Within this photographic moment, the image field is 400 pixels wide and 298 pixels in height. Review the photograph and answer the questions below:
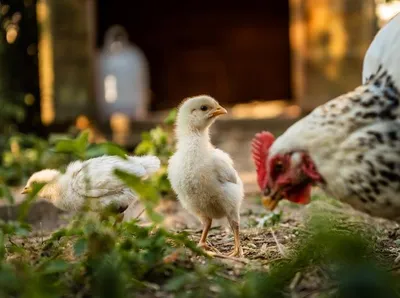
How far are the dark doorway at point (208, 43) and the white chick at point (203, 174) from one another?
849 cm

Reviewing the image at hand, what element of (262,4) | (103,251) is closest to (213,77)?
(262,4)

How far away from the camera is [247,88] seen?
12.2 m

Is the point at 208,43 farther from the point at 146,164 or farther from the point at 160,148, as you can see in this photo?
the point at 146,164

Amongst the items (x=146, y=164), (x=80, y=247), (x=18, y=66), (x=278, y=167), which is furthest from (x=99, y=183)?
(x=18, y=66)

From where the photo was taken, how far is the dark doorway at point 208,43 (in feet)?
39.4

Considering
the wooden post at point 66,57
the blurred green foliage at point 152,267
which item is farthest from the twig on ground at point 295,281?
the wooden post at point 66,57

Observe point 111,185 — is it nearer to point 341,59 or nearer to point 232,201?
point 232,201

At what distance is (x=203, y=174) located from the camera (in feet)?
10.7

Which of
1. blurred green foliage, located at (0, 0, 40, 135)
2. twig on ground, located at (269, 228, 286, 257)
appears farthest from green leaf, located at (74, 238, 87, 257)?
blurred green foliage, located at (0, 0, 40, 135)

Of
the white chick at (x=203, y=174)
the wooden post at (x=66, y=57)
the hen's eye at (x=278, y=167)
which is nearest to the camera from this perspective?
the hen's eye at (x=278, y=167)

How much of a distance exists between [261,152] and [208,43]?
933cm

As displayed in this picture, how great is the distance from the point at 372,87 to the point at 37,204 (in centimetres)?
278

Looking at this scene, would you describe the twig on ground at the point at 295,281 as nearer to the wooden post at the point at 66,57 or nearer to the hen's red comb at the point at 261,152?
the hen's red comb at the point at 261,152

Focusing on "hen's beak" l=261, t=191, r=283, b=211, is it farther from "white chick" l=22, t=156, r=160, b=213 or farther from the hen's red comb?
"white chick" l=22, t=156, r=160, b=213
